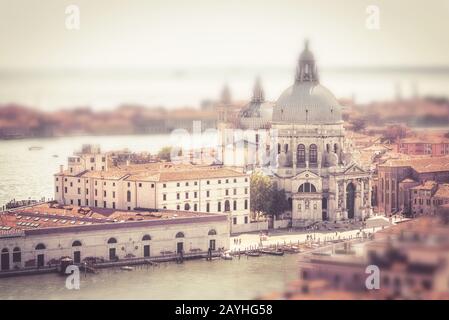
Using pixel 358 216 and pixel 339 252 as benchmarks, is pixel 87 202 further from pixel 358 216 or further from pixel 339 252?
pixel 339 252

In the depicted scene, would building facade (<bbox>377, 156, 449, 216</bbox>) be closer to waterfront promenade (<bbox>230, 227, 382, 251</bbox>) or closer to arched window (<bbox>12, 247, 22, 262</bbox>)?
waterfront promenade (<bbox>230, 227, 382, 251</bbox>)

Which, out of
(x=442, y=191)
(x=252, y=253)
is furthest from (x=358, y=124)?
(x=252, y=253)

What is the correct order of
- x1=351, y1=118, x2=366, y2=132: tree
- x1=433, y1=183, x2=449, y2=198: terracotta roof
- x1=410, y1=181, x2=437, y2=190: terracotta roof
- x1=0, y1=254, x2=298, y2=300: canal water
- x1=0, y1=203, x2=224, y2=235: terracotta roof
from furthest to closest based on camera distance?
x1=410, y1=181, x2=437, y2=190: terracotta roof < x1=433, y1=183, x2=449, y2=198: terracotta roof < x1=351, y1=118, x2=366, y2=132: tree < x1=0, y1=203, x2=224, y2=235: terracotta roof < x1=0, y1=254, x2=298, y2=300: canal water

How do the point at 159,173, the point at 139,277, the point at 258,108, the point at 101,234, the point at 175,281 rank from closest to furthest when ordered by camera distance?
the point at 175,281
the point at 139,277
the point at 101,234
the point at 159,173
the point at 258,108

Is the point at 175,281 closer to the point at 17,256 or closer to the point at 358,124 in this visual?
the point at 17,256

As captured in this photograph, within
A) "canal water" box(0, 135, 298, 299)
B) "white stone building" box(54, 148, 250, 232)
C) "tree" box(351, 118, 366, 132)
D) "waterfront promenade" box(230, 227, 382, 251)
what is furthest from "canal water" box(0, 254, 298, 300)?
"tree" box(351, 118, 366, 132)

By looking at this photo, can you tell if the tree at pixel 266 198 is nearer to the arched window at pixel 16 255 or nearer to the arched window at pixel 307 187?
the arched window at pixel 307 187

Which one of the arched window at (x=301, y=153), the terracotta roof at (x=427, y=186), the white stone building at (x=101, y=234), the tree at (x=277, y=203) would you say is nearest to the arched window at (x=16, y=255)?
the white stone building at (x=101, y=234)

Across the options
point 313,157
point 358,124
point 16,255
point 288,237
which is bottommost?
point 288,237
